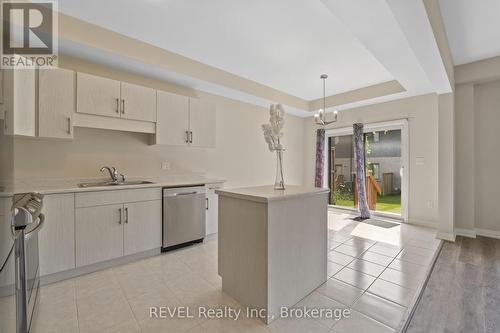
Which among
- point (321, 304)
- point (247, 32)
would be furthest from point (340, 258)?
point (247, 32)

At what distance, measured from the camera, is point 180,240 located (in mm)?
3018

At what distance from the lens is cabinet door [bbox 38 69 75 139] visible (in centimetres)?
223

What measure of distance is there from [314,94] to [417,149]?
7.39 feet

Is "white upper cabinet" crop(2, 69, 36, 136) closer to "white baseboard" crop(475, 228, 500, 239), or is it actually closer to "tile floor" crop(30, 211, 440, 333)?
"tile floor" crop(30, 211, 440, 333)

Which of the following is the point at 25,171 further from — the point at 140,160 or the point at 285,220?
the point at 285,220

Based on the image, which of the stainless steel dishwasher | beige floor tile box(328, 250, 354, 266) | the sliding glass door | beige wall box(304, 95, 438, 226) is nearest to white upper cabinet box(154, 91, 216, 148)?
the stainless steel dishwasher

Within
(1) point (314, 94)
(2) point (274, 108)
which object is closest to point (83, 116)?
(2) point (274, 108)

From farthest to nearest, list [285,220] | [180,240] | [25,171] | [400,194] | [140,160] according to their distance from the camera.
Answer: [400,194] → [140,160] → [180,240] → [25,171] → [285,220]

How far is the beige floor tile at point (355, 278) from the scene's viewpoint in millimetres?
2127

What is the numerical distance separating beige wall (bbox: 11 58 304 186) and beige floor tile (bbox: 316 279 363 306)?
2618 millimetres

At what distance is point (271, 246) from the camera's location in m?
1.62

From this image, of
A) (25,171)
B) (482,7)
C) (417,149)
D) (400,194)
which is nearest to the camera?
(482,7)

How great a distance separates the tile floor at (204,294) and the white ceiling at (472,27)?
2795 millimetres

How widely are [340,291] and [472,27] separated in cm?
338
